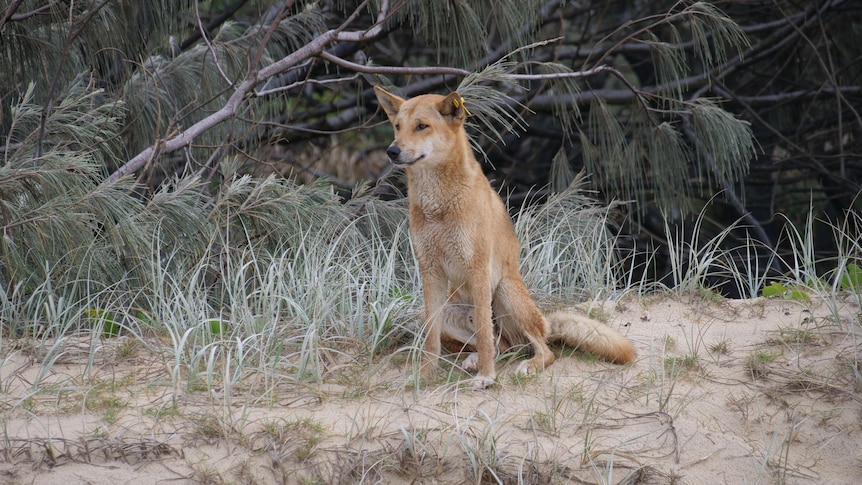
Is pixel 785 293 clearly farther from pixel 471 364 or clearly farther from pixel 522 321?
pixel 471 364

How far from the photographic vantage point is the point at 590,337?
3.66 metres

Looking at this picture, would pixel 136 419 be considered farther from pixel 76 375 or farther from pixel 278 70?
pixel 278 70

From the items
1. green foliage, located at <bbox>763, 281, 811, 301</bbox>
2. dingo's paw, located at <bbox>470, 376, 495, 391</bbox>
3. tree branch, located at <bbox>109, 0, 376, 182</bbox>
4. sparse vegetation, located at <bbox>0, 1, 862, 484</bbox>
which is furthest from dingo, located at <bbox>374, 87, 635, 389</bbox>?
green foliage, located at <bbox>763, 281, 811, 301</bbox>

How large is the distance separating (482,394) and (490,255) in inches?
22.8

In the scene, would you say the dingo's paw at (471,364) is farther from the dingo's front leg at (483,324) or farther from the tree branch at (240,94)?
the tree branch at (240,94)

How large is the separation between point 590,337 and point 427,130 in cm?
111

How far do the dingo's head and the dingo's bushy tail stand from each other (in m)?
0.89

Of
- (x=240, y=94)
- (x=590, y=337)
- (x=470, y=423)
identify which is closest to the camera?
(x=470, y=423)

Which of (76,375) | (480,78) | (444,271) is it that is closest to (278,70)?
(480,78)

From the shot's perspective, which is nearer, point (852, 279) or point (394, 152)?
point (394, 152)

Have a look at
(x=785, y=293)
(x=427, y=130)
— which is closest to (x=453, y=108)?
(x=427, y=130)

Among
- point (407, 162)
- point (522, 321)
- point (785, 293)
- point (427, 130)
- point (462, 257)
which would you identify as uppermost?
point (427, 130)

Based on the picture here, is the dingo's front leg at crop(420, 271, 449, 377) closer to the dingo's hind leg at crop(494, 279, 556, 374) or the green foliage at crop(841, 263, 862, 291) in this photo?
the dingo's hind leg at crop(494, 279, 556, 374)

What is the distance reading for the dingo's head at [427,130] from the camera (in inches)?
137
